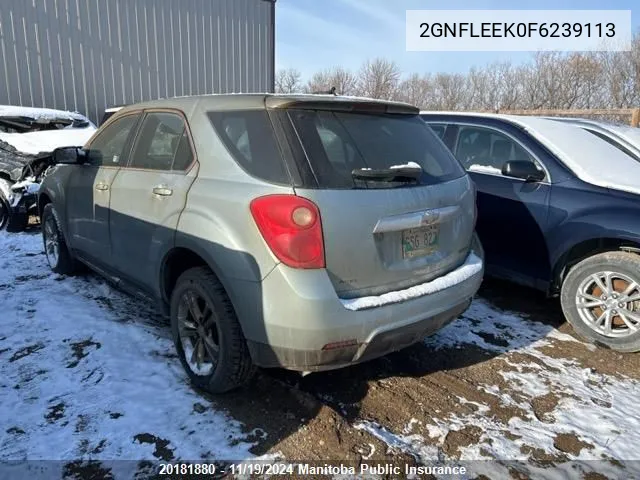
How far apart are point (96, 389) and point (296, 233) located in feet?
5.37

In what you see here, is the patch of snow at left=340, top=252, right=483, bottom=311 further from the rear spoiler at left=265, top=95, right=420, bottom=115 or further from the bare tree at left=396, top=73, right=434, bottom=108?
the bare tree at left=396, top=73, right=434, bottom=108

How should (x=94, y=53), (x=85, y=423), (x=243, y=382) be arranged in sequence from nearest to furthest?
1. (x=85, y=423)
2. (x=243, y=382)
3. (x=94, y=53)

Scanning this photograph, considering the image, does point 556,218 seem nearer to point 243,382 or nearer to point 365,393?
point 365,393

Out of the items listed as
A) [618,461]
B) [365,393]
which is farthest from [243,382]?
[618,461]

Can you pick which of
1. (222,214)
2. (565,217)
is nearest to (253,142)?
(222,214)

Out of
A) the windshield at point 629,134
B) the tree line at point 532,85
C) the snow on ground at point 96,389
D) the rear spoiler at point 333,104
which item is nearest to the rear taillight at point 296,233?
the rear spoiler at point 333,104

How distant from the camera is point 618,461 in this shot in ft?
7.70

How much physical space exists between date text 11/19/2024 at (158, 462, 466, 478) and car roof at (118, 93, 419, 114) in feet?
5.91

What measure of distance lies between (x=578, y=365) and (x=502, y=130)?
2.15 m

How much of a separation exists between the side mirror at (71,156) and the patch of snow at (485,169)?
3.47 metres

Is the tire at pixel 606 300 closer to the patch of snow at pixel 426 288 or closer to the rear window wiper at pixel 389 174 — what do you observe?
A: the patch of snow at pixel 426 288

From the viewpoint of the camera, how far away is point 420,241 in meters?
2.59

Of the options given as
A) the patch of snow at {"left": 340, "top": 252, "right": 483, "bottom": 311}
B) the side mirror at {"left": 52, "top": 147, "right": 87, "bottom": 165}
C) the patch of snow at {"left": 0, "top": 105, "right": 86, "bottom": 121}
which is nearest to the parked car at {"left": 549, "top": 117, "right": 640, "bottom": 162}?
the patch of snow at {"left": 340, "top": 252, "right": 483, "bottom": 311}

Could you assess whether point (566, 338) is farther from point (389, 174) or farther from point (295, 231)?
point (295, 231)
